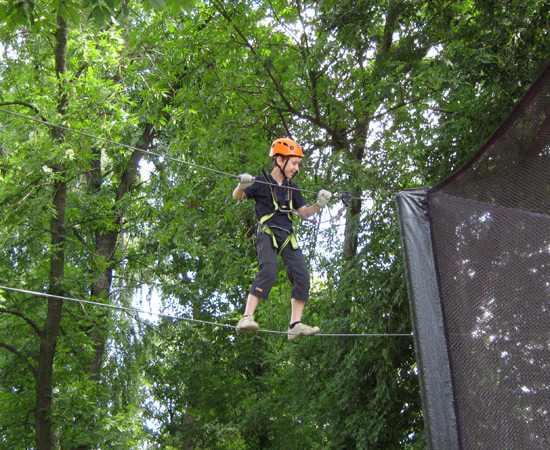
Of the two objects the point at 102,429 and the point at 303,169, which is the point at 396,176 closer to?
the point at 303,169

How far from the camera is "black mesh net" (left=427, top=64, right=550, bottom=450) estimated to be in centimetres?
305

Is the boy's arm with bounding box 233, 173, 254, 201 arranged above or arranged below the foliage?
below

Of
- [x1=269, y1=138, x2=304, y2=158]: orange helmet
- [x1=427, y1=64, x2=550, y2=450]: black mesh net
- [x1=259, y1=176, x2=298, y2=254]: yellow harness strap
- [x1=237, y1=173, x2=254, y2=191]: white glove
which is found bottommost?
[x1=427, y1=64, x2=550, y2=450]: black mesh net

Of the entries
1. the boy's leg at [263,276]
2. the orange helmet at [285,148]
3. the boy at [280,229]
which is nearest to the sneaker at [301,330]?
the boy at [280,229]

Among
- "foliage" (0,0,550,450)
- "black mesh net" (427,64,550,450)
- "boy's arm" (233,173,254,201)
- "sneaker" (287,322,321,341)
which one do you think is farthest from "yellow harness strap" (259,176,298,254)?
"foliage" (0,0,550,450)

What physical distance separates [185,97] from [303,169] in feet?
5.79

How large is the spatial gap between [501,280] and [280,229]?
152 centimetres

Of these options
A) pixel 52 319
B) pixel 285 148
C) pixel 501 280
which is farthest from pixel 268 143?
pixel 501 280

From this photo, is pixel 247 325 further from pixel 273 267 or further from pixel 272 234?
pixel 272 234

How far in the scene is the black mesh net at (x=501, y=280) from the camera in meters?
3.05

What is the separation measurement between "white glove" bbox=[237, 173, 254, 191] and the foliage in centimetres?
255

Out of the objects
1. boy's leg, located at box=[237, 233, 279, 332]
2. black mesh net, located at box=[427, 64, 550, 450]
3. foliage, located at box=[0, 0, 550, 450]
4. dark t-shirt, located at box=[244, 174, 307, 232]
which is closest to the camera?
black mesh net, located at box=[427, 64, 550, 450]

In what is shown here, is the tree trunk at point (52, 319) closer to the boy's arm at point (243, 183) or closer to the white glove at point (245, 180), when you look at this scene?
the boy's arm at point (243, 183)

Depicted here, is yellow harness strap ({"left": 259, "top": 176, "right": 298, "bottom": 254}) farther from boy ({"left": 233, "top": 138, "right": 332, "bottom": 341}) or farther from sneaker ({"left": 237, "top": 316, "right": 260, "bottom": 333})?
sneaker ({"left": 237, "top": 316, "right": 260, "bottom": 333})
